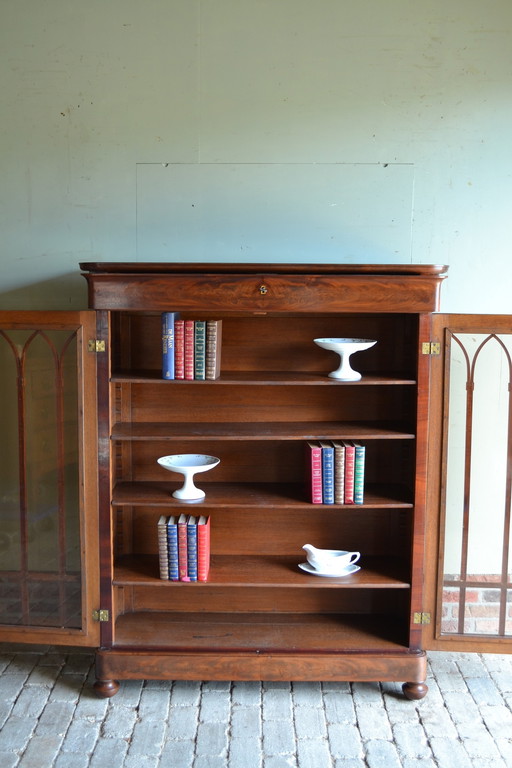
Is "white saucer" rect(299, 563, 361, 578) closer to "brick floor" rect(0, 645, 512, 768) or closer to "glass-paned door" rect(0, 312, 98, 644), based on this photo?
"brick floor" rect(0, 645, 512, 768)

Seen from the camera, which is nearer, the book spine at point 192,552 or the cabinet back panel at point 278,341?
the book spine at point 192,552

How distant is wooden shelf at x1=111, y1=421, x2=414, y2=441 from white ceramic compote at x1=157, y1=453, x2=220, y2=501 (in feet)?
0.43

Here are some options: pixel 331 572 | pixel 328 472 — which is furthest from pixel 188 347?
pixel 331 572

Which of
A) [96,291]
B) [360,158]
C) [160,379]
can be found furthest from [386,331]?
[96,291]

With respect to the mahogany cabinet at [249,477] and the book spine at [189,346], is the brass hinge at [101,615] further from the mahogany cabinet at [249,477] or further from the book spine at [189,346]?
the book spine at [189,346]

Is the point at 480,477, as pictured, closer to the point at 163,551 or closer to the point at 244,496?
the point at 244,496

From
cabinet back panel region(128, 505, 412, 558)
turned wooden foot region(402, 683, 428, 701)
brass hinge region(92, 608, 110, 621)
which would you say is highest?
cabinet back panel region(128, 505, 412, 558)

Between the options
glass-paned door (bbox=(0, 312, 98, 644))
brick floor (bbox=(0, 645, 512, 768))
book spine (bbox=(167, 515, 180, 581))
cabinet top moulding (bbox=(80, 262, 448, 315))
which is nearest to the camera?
brick floor (bbox=(0, 645, 512, 768))

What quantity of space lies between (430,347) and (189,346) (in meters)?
0.96

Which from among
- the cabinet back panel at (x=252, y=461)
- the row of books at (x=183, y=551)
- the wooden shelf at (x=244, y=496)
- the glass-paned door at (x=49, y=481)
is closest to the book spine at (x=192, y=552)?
the row of books at (x=183, y=551)

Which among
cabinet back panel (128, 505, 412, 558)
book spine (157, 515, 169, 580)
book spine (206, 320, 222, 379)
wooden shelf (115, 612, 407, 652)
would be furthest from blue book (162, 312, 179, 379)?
wooden shelf (115, 612, 407, 652)

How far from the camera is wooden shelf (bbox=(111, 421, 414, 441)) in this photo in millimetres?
2904

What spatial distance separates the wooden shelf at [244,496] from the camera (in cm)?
295

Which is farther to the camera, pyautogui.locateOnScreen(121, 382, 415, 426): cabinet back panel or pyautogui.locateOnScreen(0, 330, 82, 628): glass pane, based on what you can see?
pyautogui.locateOnScreen(121, 382, 415, 426): cabinet back panel
